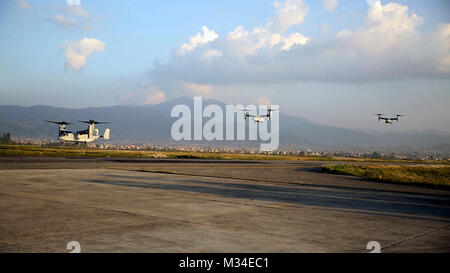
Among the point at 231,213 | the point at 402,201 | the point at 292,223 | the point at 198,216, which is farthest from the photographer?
the point at 402,201

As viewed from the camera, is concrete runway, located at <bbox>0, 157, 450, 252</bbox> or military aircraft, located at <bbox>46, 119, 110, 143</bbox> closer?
concrete runway, located at <bbox>0, 157, 450, 252</bbox>

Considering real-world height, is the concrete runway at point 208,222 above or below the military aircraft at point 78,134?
below

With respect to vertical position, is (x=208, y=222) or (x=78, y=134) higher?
(x=78, y=134)

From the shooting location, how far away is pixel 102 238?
27.8ft

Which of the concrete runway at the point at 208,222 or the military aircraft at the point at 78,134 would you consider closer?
the concrete runway at the point at 208,222

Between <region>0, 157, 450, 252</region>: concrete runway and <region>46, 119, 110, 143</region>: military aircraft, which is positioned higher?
<region>46, 119, 110, 143</region>: military aircraft

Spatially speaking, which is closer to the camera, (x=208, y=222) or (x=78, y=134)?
(x=208, y=222)
